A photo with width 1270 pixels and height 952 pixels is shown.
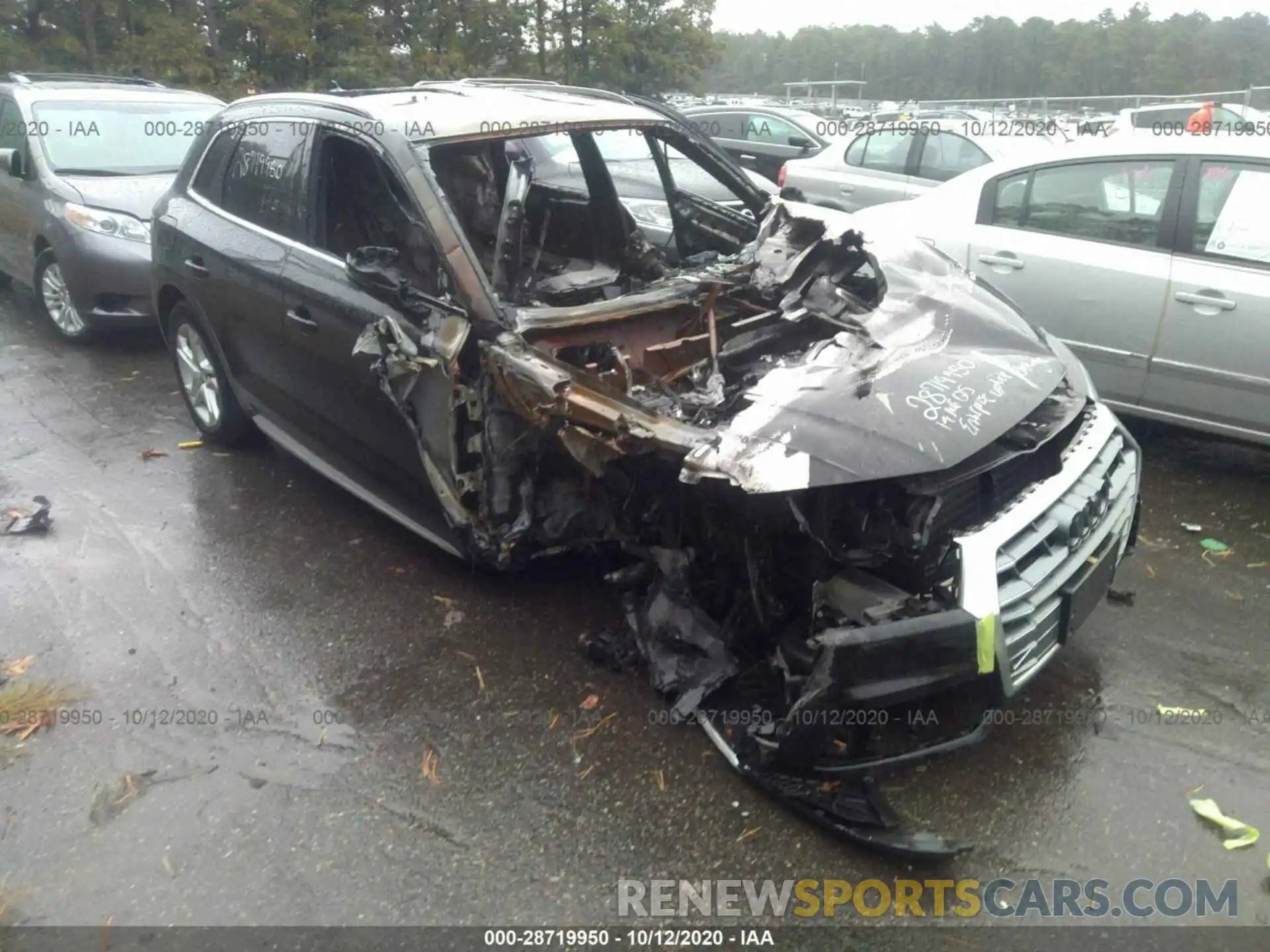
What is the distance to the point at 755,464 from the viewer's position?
105 inches

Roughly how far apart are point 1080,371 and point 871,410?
1194 millimetres

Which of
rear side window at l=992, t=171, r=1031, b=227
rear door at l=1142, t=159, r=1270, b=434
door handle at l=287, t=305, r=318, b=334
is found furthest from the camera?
rear side window at l=992, t=171, r=1031, b=227

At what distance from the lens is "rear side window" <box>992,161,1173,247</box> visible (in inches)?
185

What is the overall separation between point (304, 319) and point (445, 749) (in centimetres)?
191

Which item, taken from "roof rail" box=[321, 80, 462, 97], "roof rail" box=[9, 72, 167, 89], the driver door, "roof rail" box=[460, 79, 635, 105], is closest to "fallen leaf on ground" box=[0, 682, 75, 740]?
the driver door

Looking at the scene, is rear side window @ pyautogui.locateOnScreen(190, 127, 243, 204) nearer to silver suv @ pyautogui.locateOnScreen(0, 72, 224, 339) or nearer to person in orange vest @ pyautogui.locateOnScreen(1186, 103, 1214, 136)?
silver suv @ pyautogui.locateOnScreen(0, 72, 224, 339)

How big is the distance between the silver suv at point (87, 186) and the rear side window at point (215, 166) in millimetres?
1926

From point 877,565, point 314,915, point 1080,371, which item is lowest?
point 314,915

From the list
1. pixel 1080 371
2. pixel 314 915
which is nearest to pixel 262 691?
pixel 314 915

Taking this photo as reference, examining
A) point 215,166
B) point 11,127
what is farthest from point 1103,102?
point 215,166

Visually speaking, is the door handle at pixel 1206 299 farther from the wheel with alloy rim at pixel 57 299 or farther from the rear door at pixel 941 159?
the wheel with alloy rim at pixel 57 299

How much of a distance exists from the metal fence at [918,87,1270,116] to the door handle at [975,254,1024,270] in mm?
14845

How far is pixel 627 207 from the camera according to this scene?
15.5 feet

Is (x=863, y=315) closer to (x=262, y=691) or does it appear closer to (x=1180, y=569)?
(x=1180, y=569)
